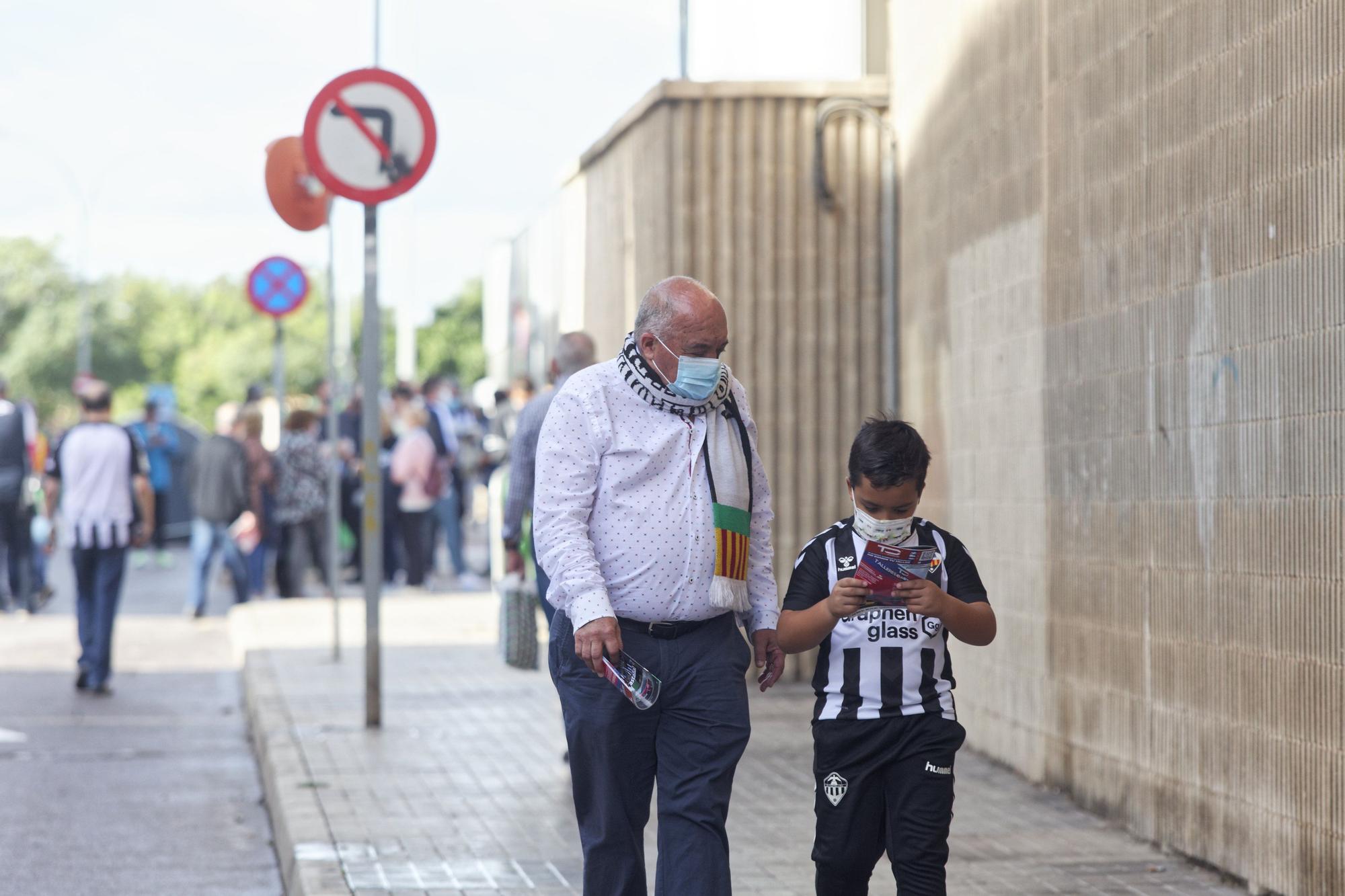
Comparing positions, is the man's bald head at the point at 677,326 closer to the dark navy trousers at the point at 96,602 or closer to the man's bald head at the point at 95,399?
the dark navy trousers at the point at 96,602

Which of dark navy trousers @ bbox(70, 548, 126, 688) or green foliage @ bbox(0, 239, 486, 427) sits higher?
green foliage @ bbox(0, 239, 486, 427)

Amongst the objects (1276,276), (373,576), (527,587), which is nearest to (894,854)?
(1276,276)

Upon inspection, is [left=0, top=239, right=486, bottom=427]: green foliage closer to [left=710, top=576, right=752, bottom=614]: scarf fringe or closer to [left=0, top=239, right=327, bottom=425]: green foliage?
[left=0, top=239, right=327, bottom=425]: green foliage

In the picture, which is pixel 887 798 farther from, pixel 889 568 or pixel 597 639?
pixel 597 639

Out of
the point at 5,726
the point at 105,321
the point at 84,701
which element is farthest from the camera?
the point at 105,321

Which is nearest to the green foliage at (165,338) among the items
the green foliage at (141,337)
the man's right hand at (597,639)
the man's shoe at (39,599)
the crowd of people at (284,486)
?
the green foliage at (141,337)

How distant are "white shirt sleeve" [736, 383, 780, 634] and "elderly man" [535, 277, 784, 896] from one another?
155 millimetres

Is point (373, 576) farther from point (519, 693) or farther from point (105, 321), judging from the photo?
point (105, 321)

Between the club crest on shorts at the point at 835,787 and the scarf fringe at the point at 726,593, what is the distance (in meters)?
0.50

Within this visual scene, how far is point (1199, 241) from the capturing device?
6.71m

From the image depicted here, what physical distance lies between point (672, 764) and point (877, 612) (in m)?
0.67

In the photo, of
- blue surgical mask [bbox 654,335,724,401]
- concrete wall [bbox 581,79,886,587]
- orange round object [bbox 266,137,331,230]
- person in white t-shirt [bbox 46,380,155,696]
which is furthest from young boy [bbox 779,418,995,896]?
person in white t-shirt [bbox 46,380,155,696]

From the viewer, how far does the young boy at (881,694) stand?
15.7 ft

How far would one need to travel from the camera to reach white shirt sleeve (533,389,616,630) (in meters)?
4.83
